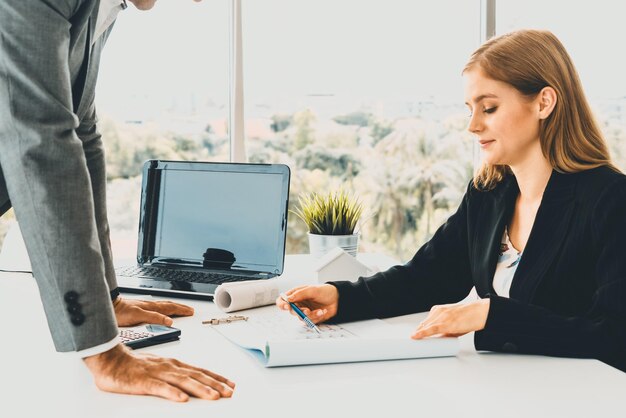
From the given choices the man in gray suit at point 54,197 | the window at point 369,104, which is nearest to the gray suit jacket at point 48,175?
Result: the man in gray suit at point 54,197

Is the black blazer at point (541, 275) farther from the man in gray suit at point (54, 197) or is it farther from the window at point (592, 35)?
the window at point (592, 35)

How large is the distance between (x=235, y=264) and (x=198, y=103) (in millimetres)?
1182

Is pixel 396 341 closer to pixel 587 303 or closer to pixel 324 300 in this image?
pixel 324 300

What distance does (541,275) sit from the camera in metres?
1.29

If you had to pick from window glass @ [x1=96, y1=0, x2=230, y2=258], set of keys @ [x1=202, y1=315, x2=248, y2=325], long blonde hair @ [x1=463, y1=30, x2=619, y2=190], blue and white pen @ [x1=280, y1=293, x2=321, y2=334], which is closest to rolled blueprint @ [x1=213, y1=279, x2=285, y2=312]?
set of keys @ [x1=202, y1=315, x2=248, y2=325]

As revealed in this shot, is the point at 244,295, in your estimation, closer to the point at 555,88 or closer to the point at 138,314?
the point at 138,314

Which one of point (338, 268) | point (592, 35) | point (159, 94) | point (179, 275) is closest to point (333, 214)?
point (338, 268)

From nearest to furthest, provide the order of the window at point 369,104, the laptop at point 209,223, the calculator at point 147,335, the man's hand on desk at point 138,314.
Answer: the calculator at point 147,335 → the man's hand on desk at point 138,314 → the laptop at point 209,223 → the window at point 369,104

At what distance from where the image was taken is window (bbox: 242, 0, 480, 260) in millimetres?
2709

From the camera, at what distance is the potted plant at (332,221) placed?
183 cm

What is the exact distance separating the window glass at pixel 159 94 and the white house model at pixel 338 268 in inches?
48.2

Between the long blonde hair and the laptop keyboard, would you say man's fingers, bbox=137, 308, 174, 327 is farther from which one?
the long blonde hair

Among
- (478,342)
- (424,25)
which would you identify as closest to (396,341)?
(478,342)

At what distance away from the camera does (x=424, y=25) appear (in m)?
2.91
